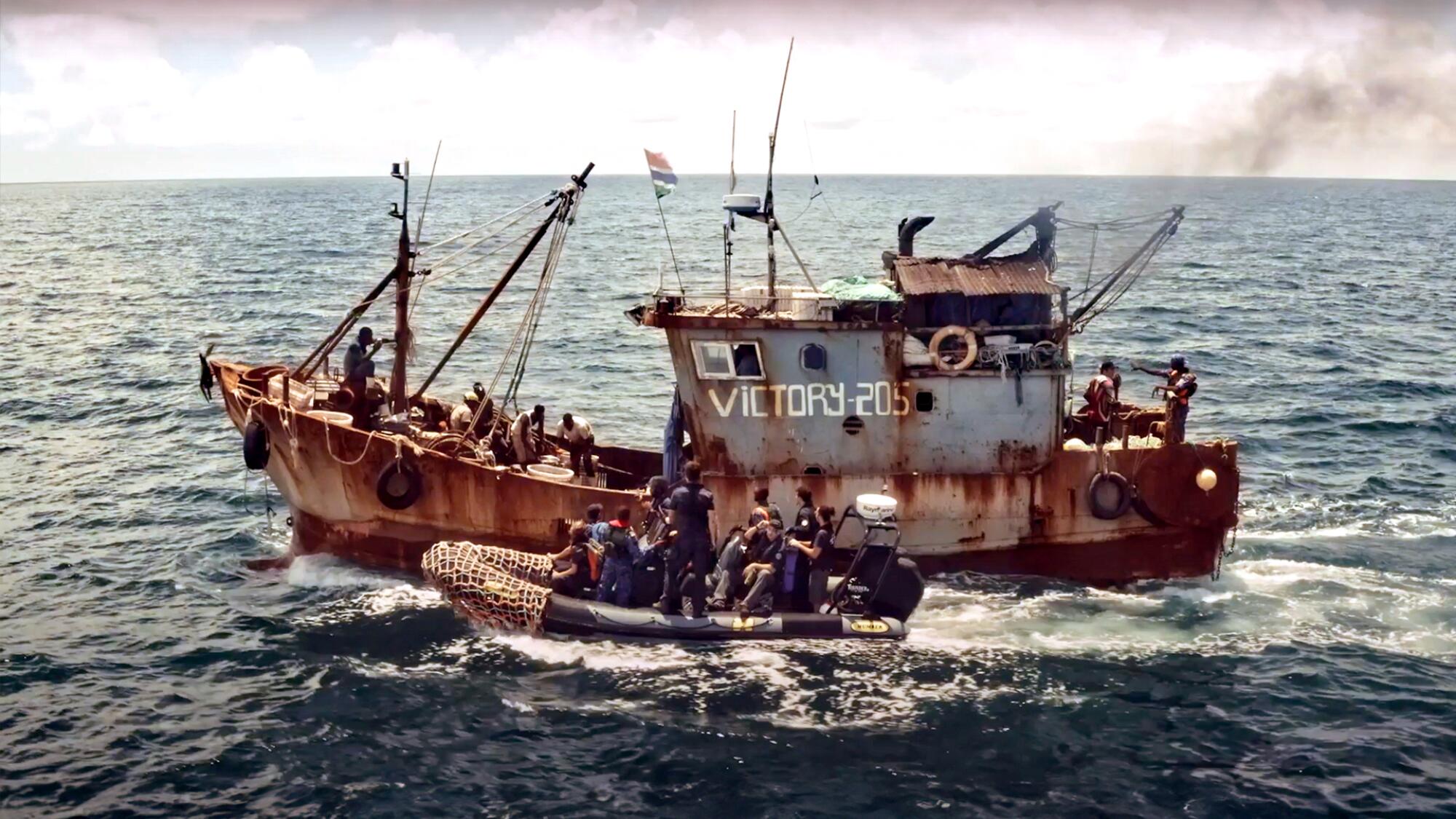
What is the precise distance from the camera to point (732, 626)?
1880 cm

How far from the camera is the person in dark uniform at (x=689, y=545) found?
1842 cm

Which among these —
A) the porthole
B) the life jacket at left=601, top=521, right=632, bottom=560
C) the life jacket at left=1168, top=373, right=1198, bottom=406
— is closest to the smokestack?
the porthole

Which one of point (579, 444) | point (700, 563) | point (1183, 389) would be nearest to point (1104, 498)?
point (1183, 389)

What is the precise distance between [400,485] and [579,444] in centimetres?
312

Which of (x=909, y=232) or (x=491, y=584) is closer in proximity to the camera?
(x=491, y=584)

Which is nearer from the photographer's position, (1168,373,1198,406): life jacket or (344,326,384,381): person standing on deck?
(1168,373,1198,406): life jacket

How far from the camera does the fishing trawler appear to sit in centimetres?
2083

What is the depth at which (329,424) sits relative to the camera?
21609mm

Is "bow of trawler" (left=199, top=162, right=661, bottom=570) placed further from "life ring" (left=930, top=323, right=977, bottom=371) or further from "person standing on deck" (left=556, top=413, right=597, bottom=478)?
"life ring" (left=930, top=323, right=977, bottom=371)

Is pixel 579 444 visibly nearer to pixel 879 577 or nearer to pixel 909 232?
pixel 879 577

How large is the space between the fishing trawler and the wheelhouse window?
26 mm

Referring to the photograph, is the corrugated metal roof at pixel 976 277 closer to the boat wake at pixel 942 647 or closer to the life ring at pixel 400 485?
the boat wake at pixel 942 647

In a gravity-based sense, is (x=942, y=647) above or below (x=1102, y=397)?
below

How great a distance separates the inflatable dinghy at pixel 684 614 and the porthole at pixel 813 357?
301cm
